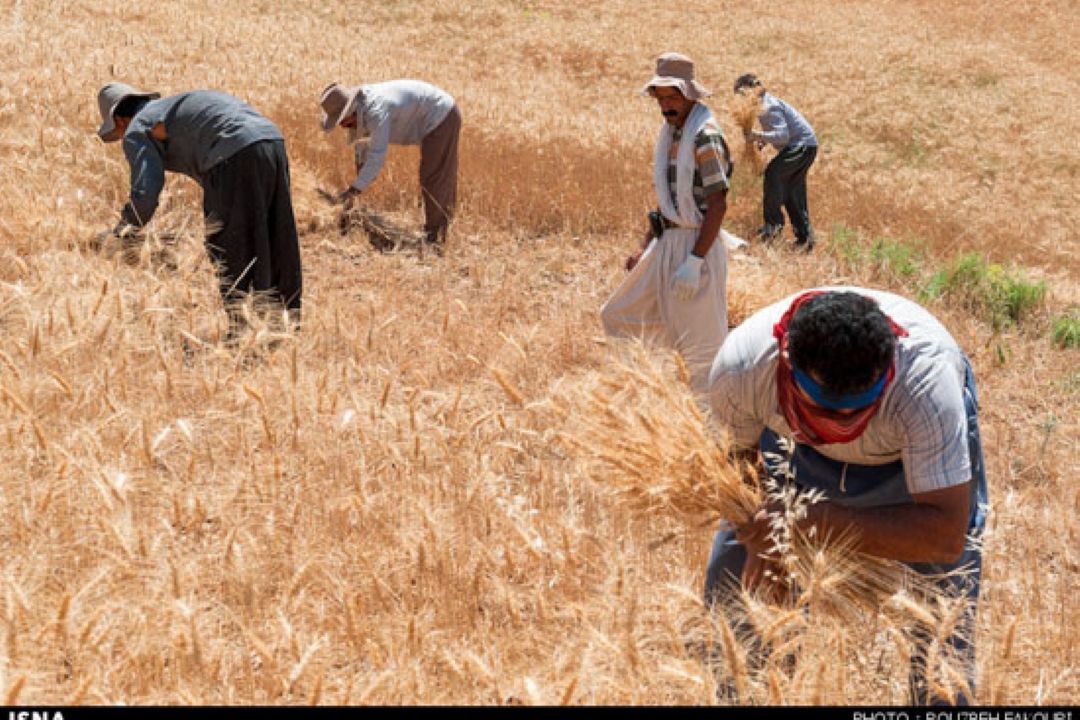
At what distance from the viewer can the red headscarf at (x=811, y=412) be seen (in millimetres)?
2297

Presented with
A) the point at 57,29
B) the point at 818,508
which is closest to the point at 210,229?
the point at 818,508

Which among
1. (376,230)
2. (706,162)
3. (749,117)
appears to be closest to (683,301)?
(706,162)

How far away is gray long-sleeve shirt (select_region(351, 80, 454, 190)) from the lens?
752 centimetres

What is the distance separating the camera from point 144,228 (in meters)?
5.06

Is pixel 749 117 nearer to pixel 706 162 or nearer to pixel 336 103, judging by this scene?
pixel 336 103

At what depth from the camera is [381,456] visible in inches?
133

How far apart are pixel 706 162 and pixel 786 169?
462 cm

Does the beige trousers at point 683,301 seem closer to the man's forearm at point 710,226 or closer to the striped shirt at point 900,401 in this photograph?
the man's forearm at point 710,226

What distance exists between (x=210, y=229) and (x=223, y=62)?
751 centimetres

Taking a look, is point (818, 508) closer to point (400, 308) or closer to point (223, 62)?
point (400, 308)

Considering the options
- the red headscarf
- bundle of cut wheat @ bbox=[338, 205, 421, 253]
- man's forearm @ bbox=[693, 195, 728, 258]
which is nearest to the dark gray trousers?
bundle of cut wheat @ bbox=[338, 205, 421, 253]

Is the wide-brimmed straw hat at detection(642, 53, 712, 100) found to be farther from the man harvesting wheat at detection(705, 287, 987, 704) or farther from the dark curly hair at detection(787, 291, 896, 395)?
the dark curly hair at detection(787, 291, 896, 395)

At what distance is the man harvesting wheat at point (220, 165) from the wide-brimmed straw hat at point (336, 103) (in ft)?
6.79

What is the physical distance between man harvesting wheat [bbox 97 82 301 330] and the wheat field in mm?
233
